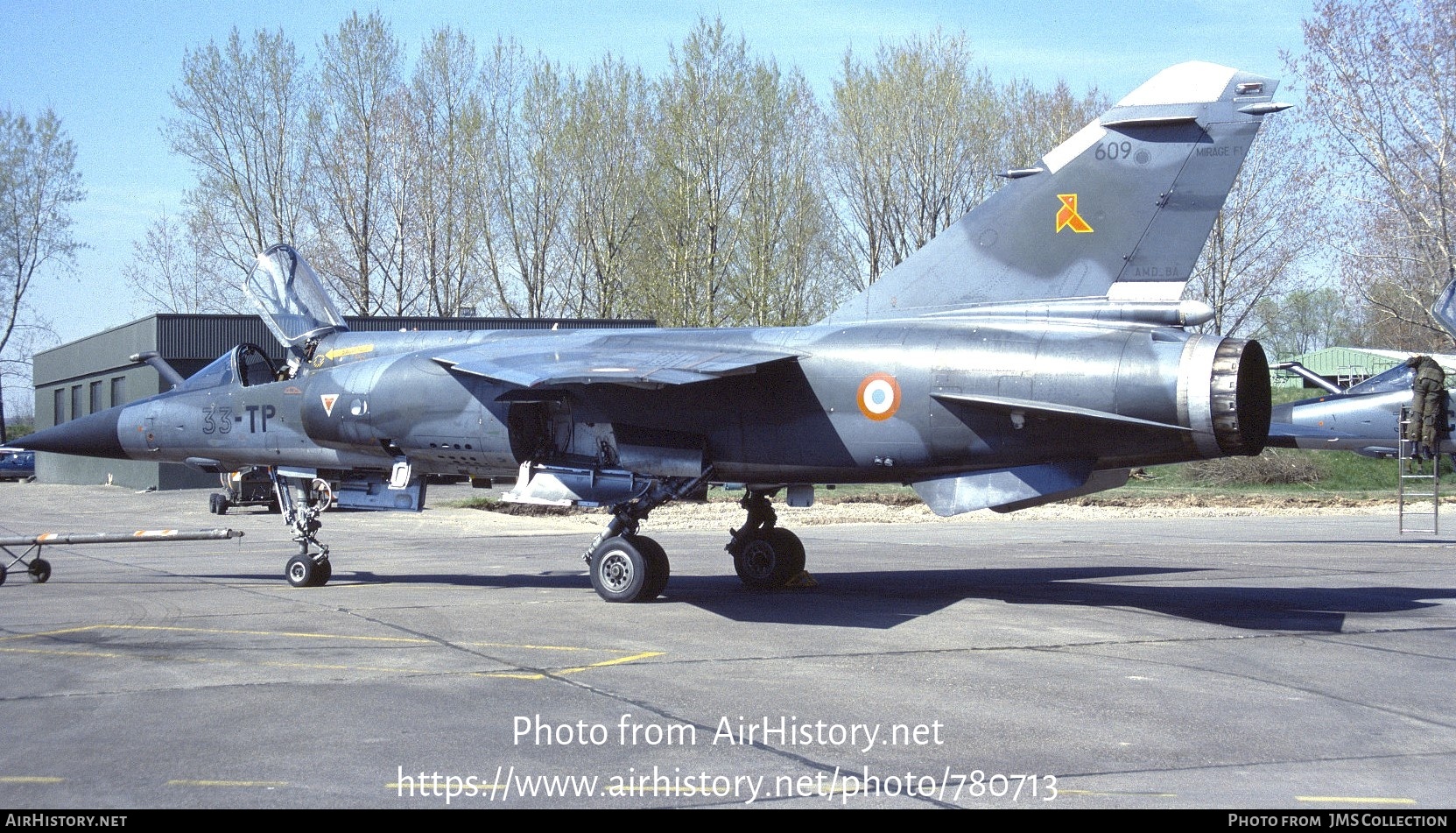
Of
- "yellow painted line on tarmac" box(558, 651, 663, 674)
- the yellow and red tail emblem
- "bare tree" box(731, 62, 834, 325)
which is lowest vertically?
"yellow painted line on tarmac" box(558, 651, 663, 674)

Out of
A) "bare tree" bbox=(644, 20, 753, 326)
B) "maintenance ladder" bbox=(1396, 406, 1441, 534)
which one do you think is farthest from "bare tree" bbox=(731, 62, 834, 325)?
"maintenance ladder" bbox=(1396, 406, 1441, 534)

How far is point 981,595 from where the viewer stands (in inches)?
520

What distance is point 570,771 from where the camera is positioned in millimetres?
6066

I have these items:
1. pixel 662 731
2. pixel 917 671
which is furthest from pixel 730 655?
pixel 662 731

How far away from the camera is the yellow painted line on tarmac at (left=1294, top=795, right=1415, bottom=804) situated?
215 inches

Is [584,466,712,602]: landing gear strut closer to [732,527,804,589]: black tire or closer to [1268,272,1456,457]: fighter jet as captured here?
[732,527,804,589]: black tire

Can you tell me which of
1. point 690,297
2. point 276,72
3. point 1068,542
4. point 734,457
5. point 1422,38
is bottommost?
point 1068,542

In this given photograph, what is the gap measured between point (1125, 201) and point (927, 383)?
8.00ft

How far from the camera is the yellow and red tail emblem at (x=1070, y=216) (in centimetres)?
1137

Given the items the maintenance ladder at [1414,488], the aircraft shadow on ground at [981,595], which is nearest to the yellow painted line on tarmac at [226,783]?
the aircraft shadow on ground at [981,595]

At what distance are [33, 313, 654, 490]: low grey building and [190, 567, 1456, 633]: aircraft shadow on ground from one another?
21.6 m

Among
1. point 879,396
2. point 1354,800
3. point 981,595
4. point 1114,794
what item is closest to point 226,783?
point 1114,794

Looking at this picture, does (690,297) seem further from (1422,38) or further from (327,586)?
(327,586)
